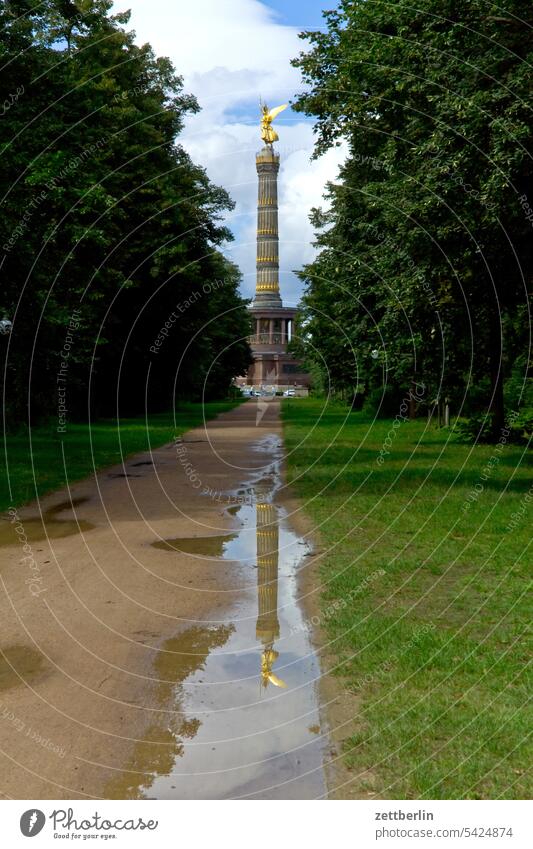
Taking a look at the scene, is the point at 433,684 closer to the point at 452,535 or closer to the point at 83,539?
the point at 452,535

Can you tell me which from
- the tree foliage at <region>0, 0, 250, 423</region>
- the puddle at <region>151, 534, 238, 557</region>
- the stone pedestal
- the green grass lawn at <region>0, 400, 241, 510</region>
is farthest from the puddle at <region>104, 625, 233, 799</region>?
the stone pedestal

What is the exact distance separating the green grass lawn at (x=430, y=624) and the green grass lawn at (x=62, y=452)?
5.41m

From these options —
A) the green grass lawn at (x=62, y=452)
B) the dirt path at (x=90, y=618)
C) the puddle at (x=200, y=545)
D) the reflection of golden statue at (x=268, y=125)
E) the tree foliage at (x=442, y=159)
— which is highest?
the reflection of golden statue at (x=268, y=125)

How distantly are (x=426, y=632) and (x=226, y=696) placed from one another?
218 cm

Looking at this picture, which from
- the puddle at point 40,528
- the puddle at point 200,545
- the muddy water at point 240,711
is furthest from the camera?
the puddle at point 40,528

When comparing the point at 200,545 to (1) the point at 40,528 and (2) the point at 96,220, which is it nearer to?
(1) the point at 40,528

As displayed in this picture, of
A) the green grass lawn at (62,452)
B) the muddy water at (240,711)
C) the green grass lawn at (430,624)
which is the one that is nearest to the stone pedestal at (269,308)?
the green grass lawn at (62,452)

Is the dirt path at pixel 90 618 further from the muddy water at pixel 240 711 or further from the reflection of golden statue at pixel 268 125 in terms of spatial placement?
the reflection of golden statue at pixel 268 125

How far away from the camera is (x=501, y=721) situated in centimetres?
606

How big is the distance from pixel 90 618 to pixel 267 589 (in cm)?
227

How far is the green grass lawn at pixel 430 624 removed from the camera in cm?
551

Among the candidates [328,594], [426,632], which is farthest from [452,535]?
[426,632]

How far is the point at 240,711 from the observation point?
6.61 metres

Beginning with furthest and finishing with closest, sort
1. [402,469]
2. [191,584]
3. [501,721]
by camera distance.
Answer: [402,469]
[191,584]
[501,721]
